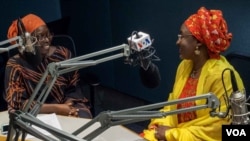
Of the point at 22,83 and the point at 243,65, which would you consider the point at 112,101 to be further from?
the point at 243,65

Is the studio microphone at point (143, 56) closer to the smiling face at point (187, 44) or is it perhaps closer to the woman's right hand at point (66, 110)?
the smiling face at point (187, 44)

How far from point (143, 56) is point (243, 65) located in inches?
51.7

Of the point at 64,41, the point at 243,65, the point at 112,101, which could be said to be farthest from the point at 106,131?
the point at 112,101

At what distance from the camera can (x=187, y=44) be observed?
2533 millimetres

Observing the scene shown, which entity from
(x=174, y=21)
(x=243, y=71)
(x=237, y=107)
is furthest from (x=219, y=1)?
(x=237, y=107)

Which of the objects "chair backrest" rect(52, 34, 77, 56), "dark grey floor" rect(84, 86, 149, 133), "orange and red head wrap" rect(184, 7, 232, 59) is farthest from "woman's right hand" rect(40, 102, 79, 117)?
"dark grey floor" rect(84, 86, 149, 133)

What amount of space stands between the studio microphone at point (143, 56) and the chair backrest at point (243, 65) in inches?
48.5

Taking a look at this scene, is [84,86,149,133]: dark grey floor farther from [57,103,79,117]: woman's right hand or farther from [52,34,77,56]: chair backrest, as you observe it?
[57,103,79,117]: woman's right hand

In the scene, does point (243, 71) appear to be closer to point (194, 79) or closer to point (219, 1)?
point (194, 79)

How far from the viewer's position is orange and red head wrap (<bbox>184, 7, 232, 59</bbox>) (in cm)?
244

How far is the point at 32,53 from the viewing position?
62.4 inches

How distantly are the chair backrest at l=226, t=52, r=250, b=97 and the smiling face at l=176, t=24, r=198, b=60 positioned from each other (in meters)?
0.28

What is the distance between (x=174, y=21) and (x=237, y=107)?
255 cm

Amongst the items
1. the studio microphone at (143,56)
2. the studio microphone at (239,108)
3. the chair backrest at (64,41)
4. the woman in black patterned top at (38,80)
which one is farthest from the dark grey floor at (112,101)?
the studio microphone at (239,108)
